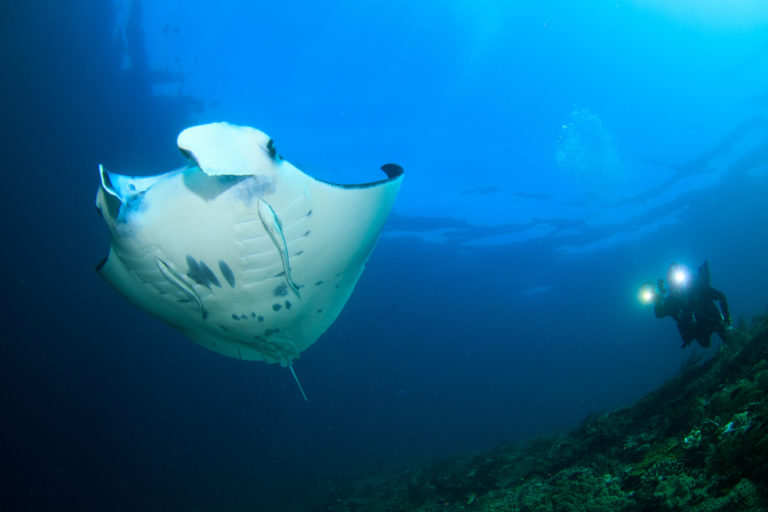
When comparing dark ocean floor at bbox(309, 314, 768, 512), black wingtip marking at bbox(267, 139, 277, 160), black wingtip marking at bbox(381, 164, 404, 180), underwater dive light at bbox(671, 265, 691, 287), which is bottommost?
dark ocean floor at bbox(309, 314, 768, 512)

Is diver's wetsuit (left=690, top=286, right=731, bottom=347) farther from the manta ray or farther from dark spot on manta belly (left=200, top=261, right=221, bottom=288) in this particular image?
dark spot on manta belly (left=200, top=261, right=221, bottom=288)

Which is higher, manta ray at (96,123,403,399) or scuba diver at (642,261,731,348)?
manta ray at (96,123,403,399)

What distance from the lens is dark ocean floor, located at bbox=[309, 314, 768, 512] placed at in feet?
6.32

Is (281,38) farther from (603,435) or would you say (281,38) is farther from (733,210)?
(733,210)

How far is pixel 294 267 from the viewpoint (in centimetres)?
282

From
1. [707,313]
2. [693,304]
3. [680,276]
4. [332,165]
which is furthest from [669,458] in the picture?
[332,165]

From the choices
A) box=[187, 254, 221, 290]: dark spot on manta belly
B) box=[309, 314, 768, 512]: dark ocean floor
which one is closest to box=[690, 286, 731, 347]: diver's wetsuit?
box=[309, 314, 768, 512]: dark ocean floor

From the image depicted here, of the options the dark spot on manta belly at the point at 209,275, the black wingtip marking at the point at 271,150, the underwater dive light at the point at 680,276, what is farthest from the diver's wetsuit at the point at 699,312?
the dark spot on manta belly at the point at 209,275

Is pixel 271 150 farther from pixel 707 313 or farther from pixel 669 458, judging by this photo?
pixel 707 313

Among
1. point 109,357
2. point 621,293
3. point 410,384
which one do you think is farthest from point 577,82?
point 410,384

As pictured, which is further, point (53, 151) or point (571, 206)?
point (571, 206)

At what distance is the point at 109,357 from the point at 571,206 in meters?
24.4

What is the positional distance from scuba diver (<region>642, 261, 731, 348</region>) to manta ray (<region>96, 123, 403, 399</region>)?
4929mm

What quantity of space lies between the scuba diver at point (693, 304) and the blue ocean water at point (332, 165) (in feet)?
26.3
